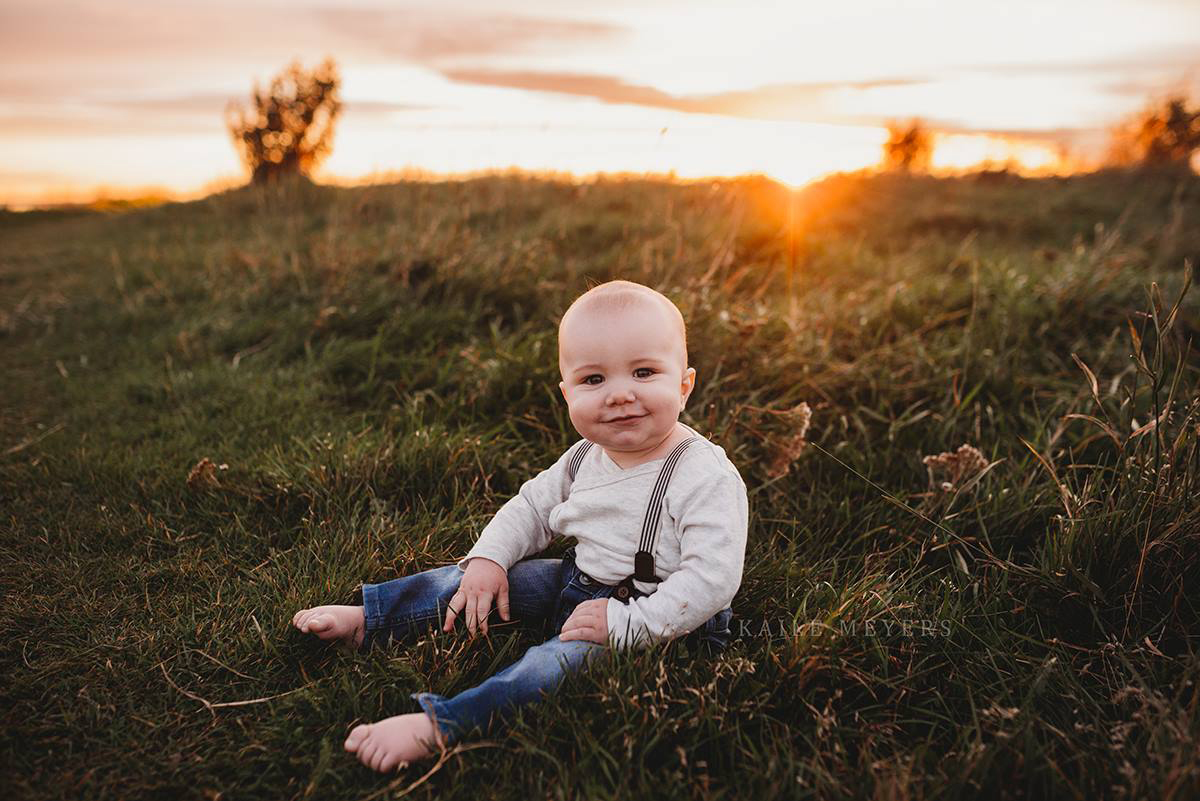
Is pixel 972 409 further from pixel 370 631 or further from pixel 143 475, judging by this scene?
pixel 143 475

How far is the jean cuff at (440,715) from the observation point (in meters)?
1.57

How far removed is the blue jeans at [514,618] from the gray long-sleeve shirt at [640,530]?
0.06m

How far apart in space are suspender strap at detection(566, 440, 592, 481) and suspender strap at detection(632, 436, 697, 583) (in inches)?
12.5

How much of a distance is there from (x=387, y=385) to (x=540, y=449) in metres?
1.02

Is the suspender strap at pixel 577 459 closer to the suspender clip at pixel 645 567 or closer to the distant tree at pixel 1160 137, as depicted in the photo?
the suspender clip at pixel 645 567

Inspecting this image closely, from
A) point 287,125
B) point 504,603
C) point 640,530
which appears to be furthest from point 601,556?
point 287,125

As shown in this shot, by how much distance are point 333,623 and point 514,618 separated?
49 centimetres

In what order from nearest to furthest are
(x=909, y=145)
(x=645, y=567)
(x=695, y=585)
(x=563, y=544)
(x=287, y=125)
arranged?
(x=695, y=585), (x=645, y=567), (x=563, y=544), (x=287, y=125), (x=909, y=145)

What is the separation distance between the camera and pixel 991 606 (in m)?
2.02

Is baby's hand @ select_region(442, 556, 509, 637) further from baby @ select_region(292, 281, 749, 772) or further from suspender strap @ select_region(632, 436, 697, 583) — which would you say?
suspender strap @ select_region(632, 436, 697, 583)

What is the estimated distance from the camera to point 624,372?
5.91 ft

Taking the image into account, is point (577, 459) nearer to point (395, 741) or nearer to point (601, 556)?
point (601, 556)

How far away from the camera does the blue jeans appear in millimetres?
1606

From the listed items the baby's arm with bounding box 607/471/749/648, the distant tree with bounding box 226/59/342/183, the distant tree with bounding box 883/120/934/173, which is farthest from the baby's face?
the distant tree with bounding box 883/120/934/173
